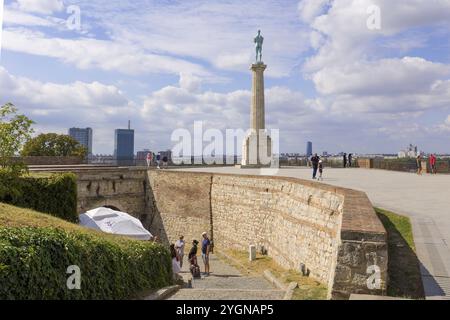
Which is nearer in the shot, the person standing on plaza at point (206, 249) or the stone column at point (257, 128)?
the person standing on plaza at point (206, 249)

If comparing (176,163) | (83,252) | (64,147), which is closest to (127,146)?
(64,147)

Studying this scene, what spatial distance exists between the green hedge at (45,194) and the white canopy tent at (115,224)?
1312 millimetres

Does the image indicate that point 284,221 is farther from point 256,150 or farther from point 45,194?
point 256,150

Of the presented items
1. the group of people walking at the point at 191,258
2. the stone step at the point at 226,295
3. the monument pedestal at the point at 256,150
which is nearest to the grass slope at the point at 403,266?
the stone step at the point at 226,295

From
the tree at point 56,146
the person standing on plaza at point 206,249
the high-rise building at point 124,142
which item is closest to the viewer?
the person standing on plaza at point 206,249

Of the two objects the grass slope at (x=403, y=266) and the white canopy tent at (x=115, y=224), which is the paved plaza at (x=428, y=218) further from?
the white canopy tent at (x=115, y=224)

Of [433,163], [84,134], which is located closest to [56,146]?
[433,163]

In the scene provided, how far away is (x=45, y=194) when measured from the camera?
16734 mm

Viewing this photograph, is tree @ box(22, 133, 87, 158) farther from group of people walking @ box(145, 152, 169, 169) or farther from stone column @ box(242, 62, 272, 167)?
stone column @ box(242, 62, 272, 167)

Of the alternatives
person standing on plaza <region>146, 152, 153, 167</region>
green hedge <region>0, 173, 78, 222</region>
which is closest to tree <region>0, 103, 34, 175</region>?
green hedge <region>0, 173, 78, 222</region>

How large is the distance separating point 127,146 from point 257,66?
58265mm

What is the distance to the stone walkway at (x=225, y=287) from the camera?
980cm

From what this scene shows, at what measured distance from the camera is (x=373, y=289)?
6812 millimetres

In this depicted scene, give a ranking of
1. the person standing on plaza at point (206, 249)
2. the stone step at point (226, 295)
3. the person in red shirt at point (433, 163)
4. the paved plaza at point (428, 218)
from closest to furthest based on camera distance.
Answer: the paved plaza at point (428, 218) → the stone step at point (226, 295) → the person standing on plaza at point (206, 249) → the person in red shirt at point (433, 163)
